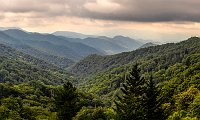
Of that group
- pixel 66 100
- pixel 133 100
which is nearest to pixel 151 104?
pixel 133 100

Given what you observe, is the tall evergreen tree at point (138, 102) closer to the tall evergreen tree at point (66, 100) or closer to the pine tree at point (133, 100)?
the pine tree at point (133, 100)

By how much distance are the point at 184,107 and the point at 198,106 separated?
21.8 meters

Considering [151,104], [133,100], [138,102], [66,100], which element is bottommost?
[66,100]

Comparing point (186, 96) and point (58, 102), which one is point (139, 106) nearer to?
point (58, 102)

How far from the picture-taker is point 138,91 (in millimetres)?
49406

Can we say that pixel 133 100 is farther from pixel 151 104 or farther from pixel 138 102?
pixel 151 104

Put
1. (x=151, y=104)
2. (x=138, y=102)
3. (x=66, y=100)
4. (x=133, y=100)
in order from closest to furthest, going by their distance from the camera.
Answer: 1. (x=133, y=100)
2. (x=138, y=102)
3. (x=151, y=104)
4. (x=66, y=100)

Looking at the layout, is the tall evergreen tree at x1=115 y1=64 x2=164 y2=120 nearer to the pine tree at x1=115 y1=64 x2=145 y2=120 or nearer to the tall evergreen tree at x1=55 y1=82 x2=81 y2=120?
the pine tree at x1=115 y1=64 x2=145 y2=120

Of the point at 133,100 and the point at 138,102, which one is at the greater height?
the point at 133,100

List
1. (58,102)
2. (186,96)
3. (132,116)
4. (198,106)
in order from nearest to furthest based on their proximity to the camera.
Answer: (132,116)
(58,102)
(198,106)
(186,96)

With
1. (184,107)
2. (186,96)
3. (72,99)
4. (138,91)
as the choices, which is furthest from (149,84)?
(186,96)

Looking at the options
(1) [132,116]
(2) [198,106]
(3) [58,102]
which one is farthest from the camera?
(2) [198,106]

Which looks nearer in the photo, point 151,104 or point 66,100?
point 151,104

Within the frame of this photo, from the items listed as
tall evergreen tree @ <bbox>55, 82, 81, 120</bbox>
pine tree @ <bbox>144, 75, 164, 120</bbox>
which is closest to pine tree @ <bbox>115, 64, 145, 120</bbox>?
pine tree @ <bbox>144, 75, 164, 120</bbox>
